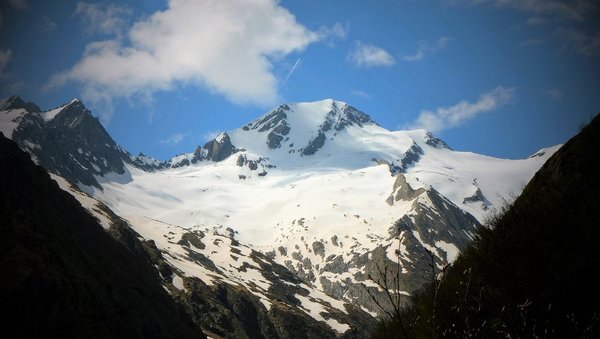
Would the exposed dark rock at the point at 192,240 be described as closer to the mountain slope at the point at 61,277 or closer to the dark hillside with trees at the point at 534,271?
the mountain slope at the point at 61,277

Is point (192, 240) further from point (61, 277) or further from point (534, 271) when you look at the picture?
point (534, 271)

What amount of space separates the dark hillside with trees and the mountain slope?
31805mm

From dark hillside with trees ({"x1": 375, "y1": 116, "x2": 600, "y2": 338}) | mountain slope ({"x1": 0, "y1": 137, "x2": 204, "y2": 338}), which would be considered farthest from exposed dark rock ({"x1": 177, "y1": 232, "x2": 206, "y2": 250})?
dark hillside with trees ({"x1": 375, "y1": 116, "x2": 600, "y2": 338})

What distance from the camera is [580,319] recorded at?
551cm

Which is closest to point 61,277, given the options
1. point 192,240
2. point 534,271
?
point 534,271

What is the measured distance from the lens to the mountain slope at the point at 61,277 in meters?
30.0

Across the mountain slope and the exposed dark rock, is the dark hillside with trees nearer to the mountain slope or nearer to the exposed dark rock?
the mountain slope

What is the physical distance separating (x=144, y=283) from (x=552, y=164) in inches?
2494

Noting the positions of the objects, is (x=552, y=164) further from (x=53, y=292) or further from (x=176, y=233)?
(x=176, y=233)

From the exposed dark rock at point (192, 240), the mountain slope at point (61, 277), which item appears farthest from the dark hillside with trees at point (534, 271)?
the exposed dark rock at point (192, 240)

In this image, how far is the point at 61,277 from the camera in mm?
34562

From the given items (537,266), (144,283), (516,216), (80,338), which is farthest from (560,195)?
(144,283)

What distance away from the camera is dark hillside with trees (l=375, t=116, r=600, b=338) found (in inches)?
218

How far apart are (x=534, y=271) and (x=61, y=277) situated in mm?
38673
